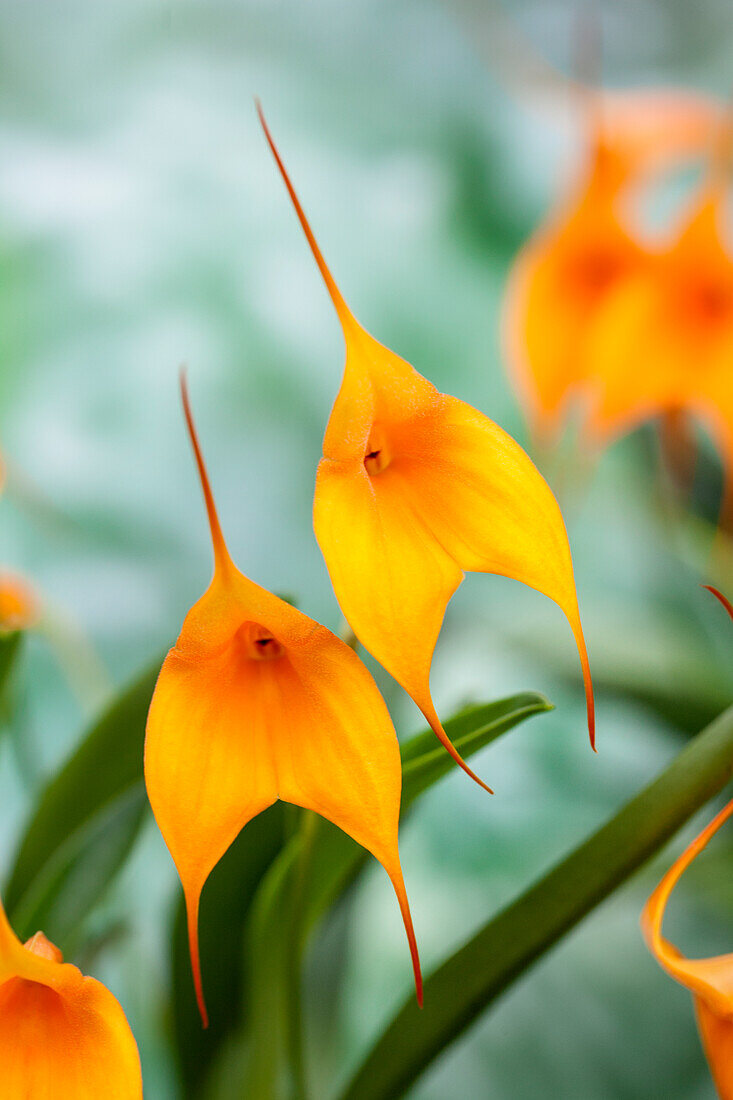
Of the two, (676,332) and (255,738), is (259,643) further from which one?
(676,332)

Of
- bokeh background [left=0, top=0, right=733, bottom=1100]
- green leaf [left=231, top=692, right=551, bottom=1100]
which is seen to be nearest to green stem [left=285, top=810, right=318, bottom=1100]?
green leaf [left=231, top=692, right=551, bottom=1100]

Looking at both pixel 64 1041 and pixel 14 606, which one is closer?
pixel 64 1041

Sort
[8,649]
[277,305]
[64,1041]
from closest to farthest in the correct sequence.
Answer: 1. [64,1041]
2. [8,649]
3. [277,305]

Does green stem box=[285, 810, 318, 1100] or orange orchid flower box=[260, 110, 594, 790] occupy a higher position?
orange orchid flower box=[260, 110, 594, 790]

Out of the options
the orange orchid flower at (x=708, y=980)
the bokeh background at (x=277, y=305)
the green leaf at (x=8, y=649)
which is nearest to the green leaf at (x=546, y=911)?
the orange orchid flower at (x=708, y=980)

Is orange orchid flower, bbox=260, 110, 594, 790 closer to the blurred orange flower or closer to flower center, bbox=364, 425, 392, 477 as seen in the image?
flower center, bbox=364, 425, 392, 477

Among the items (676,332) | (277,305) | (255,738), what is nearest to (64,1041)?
(255,738)

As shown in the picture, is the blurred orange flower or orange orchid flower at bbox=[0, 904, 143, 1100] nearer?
orange orchid flower at bbox=[0, 904, 143, 1100]

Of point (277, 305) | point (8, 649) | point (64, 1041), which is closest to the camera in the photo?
point (64, 1041)
